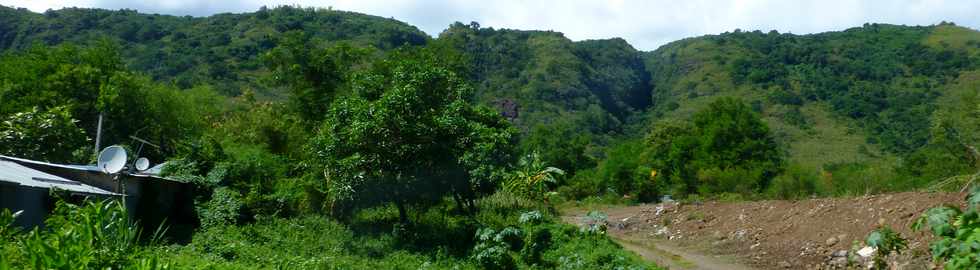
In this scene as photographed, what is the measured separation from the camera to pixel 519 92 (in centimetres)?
7788

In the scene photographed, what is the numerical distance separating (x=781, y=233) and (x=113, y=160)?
14717 mm

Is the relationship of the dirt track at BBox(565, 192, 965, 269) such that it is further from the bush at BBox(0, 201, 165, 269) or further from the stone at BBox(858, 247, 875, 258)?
the bush at BBox(0, 201, 165, 269)

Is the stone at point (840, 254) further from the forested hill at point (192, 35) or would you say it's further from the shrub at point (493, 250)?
the forested hill at point (192, 35)

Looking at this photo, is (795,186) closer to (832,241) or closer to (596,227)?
(832,241)

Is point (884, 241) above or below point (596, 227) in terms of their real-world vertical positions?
above

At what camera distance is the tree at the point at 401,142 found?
55.8 ft

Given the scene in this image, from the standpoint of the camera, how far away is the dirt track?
15.2 metres

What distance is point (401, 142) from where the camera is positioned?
17328 mm

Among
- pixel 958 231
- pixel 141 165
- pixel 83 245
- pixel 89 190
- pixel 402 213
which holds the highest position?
pixel 958 231

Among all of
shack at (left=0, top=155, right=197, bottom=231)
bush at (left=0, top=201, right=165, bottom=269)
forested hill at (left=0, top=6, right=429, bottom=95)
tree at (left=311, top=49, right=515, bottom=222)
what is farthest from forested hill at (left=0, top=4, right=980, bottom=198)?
bush at (left=0, top=201, right=165, bottom=269)

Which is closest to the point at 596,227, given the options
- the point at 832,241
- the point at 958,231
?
the point at 832,241

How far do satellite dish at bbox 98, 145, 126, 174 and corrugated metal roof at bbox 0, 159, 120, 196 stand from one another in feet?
1.80

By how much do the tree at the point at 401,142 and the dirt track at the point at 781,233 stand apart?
505 centimetres

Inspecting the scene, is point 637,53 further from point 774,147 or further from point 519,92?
point 774,147
